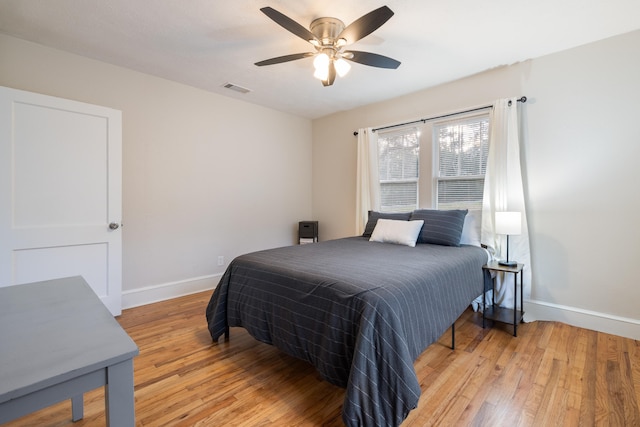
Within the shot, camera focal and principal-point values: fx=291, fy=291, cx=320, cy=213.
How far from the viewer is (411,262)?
211 cm

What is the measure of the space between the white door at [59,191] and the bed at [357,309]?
4.44ft

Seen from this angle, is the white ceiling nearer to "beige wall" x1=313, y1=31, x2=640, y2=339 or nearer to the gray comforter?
"beige wall" x1=313, y1=31, x2=640, y2=339

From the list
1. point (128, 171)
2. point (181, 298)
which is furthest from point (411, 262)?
point (128, 171)

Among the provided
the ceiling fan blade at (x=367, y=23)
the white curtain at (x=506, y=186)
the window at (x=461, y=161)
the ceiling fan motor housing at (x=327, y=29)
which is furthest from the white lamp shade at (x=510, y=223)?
the ceiling fan motor housing at (x=327, y=29)

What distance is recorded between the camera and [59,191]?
2566 millimetres

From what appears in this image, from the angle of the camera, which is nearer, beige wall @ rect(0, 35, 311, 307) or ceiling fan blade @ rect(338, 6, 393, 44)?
ceiling fan blade @ rect(338, 6, 393, 44)

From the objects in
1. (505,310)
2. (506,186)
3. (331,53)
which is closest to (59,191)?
(331,53)

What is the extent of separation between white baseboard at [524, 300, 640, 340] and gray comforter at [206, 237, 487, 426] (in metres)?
0.77

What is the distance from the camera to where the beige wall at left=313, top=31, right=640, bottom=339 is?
7.88 feet

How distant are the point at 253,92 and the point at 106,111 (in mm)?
1601

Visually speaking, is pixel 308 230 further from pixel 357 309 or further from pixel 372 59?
pixel 357 309

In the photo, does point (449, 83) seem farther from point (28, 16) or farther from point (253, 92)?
point (28, 16)

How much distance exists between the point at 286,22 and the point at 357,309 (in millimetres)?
1774

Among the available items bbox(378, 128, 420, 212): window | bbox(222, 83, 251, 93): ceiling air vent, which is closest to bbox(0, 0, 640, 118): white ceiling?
bbox(222, 83, 251, 93): ceiling air vent
